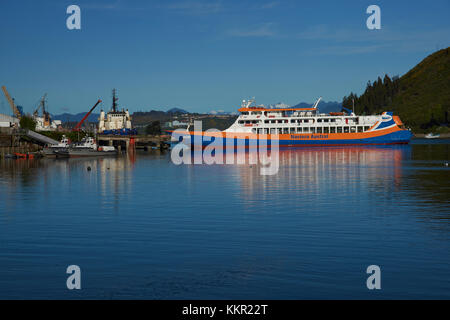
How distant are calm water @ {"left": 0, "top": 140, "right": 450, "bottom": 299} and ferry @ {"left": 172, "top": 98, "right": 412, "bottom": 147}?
93902 mm

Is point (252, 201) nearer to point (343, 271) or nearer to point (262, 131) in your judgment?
point (343, 271)

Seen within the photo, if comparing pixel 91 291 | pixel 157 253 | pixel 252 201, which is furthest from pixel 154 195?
pixel 91 291

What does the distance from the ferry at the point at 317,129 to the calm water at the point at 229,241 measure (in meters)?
93.9

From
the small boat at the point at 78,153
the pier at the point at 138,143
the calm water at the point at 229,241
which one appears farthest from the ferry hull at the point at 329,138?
the calm water at the point at 229,241

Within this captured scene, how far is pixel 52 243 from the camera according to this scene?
2070 centimetres

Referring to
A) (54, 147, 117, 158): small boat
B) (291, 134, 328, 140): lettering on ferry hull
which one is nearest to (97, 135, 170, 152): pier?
(291, 134, 328, 140): lettering on ferry hull

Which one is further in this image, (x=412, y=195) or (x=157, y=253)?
(x=412, y=195)

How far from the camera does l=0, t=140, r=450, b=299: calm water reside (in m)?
14.5

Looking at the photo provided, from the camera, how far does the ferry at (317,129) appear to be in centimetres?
13300

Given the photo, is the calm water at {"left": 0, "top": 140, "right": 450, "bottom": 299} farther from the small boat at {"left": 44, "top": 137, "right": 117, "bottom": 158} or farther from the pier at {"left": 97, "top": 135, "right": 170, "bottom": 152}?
the pier at {"left": 97, "top": 135, "right": 170, "bottom": 152}

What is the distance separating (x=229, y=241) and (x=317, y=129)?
117m

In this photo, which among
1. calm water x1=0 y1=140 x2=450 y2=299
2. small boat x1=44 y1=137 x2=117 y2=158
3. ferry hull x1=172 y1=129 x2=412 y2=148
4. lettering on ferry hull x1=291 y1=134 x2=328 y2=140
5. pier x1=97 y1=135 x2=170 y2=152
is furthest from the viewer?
pier x1=97 y1=135 x2=170 y2=152

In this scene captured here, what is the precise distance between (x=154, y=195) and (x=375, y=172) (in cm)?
2473

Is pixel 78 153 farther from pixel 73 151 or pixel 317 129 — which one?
pixel 317 129
